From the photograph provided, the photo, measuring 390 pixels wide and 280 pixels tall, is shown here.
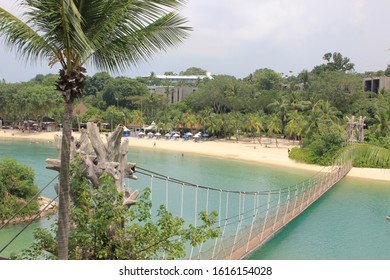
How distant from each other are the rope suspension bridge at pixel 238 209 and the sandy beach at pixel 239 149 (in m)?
1.88

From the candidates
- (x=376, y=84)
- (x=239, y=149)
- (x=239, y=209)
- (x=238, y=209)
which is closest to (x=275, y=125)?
(x=239, y=149)

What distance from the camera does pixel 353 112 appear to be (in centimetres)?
4016

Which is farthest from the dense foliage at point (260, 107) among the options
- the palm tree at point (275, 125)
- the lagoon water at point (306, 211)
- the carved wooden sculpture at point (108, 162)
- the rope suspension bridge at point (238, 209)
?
the carved wooden sculpture at point (108, 162)

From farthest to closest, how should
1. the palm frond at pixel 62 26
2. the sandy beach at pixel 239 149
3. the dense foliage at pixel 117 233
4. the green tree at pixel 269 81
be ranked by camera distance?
the green tree at pixel 269 81 → the sandy beach at pixel 239 149 → the dense foliage at pixel 117 233 → the palm frond at pixel 62 26

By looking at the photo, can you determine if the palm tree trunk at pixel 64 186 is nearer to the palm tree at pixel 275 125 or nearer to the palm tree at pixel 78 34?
the palm tree at pixel 78 34

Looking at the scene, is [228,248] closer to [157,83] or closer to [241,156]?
[241,156]

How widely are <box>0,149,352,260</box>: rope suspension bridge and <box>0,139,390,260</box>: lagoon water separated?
53cm

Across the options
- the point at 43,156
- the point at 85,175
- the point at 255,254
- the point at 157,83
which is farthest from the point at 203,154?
the point at 157,83

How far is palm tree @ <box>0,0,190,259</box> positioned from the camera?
3.50m

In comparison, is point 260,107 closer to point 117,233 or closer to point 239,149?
point 239,149

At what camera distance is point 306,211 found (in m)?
16.4

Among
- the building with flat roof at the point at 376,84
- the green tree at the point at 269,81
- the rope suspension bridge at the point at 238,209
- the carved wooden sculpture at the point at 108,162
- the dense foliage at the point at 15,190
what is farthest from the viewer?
the green tree at the point at 269,81

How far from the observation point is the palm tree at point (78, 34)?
350cm

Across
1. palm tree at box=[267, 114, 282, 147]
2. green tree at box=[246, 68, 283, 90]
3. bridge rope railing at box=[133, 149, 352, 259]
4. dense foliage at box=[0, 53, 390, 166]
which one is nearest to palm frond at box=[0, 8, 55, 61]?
bridge rope railing at box=[133, 149, 352, 259]
